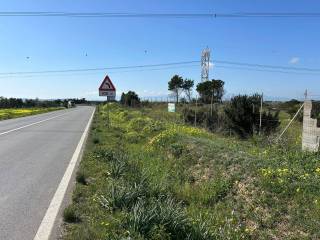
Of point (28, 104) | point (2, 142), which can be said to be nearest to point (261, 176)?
point (2, 142)

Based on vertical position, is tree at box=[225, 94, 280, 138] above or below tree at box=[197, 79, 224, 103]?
below

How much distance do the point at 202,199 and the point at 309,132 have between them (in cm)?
603

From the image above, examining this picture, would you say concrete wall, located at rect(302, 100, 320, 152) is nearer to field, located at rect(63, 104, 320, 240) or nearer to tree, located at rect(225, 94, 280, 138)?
field, located at rect(63, 104, 320, 240)

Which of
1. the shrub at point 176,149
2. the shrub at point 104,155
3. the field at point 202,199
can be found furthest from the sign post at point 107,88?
the field at point 202,199

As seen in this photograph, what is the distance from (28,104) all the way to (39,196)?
331 ft

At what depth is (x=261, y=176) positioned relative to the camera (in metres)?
7.99

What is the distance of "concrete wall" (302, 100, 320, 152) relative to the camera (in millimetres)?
A: 12264

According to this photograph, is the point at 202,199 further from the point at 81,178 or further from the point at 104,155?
the point at 104,155

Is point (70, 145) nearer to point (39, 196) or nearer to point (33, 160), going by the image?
point (33, 160)

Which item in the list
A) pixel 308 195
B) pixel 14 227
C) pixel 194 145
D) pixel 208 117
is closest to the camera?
pixel 14 227

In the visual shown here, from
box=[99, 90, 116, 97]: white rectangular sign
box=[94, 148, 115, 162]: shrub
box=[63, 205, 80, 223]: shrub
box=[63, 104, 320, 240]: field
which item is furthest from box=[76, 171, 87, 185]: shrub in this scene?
box=[99, 90, 116, 97]: white rectangular sign

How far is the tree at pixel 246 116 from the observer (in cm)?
2086

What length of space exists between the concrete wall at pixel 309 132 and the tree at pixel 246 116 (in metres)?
7.38

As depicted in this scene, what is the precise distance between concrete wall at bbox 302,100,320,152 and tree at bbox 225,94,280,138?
7.38 metres
